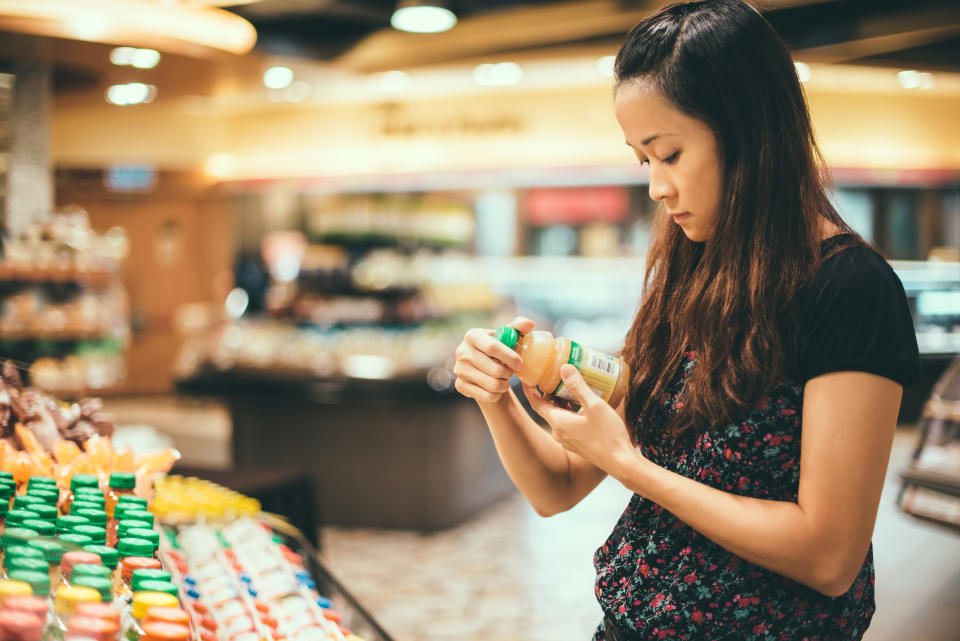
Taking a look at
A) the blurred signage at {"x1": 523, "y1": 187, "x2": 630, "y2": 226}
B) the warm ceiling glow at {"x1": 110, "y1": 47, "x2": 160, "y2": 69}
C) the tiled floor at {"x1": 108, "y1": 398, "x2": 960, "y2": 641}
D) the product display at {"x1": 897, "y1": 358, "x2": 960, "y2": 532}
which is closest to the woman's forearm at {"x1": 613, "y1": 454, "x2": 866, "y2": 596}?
the tiled floor at {"x1": 108, "y1": 398, "x2": 960, "y2": 641}

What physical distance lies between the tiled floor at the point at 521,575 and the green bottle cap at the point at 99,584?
2.63 metres

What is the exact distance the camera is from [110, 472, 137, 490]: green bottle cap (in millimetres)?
1513

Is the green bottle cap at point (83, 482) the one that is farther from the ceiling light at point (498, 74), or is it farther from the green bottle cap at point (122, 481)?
the ceiling light at point (498, 74)

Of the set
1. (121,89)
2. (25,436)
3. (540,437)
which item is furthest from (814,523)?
(121,89)

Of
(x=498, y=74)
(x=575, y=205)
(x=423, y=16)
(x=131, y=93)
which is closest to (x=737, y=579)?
(x=423, y=16)

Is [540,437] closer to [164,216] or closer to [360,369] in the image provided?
[360,369]

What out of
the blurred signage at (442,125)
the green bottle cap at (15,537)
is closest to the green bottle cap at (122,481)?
the green bottle cap at (15,537)

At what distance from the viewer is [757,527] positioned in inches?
39.4

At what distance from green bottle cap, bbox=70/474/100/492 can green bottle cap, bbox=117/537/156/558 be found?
0.29 meters

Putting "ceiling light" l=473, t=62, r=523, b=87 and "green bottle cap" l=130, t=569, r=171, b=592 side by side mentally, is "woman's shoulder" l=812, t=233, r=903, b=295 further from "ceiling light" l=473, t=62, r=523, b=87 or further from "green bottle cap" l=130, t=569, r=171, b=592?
"ceiling light" l=473, t=62, r=523, b=87

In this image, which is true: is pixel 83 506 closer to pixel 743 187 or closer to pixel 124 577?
pixel 124 577

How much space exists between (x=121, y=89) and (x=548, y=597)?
547 cm

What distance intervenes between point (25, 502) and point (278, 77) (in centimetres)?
662

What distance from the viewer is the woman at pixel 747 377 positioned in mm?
980
